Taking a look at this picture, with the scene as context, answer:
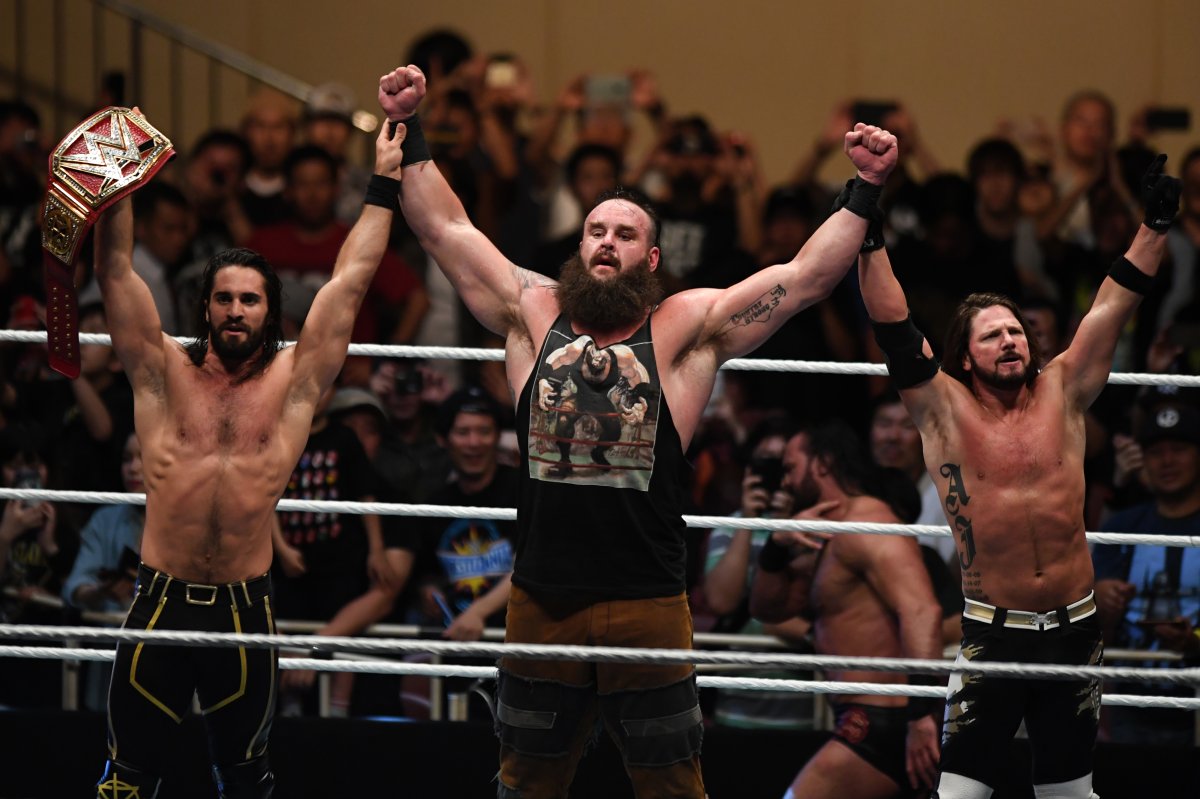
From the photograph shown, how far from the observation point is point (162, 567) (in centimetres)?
346

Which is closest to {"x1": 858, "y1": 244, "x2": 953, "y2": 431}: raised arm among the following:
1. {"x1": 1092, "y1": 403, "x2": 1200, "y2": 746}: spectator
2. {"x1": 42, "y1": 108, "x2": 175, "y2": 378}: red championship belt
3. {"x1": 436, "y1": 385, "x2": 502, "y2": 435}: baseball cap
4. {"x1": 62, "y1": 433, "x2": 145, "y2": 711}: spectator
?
{"x1": 1092, "y1": 403, "x2": 1200, "y2": 746}: spectator

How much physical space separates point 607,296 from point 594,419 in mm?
271

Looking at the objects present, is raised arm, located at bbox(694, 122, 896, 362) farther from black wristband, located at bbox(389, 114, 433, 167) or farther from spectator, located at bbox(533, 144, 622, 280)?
spectator, located at bbox(533, 144, 622, 280)

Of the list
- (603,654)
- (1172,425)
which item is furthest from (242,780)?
(1172,425)

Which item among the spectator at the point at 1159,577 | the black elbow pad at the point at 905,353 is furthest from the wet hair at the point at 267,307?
the spectator at the point at 1159,577

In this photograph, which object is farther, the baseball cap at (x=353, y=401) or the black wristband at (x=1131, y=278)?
the baseball cap at (x=353, y=401)

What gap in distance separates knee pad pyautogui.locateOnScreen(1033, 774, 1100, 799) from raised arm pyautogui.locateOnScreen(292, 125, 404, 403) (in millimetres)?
1862

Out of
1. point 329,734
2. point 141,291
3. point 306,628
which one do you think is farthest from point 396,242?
point 141,291

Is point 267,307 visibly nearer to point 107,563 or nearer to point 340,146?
point 107,563

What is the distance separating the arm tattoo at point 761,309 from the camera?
11.1 ft

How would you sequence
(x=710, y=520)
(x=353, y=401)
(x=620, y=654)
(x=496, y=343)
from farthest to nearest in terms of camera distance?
(x=496, y=343) < (x=353, y=401) < (x=710, y=520) < (x=620, y=654)

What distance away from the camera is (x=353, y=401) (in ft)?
17.3

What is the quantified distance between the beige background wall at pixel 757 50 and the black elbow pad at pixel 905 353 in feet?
15.1

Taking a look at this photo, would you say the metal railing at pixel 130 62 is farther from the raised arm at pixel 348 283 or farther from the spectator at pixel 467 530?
the raised arm at pixel 348 283
